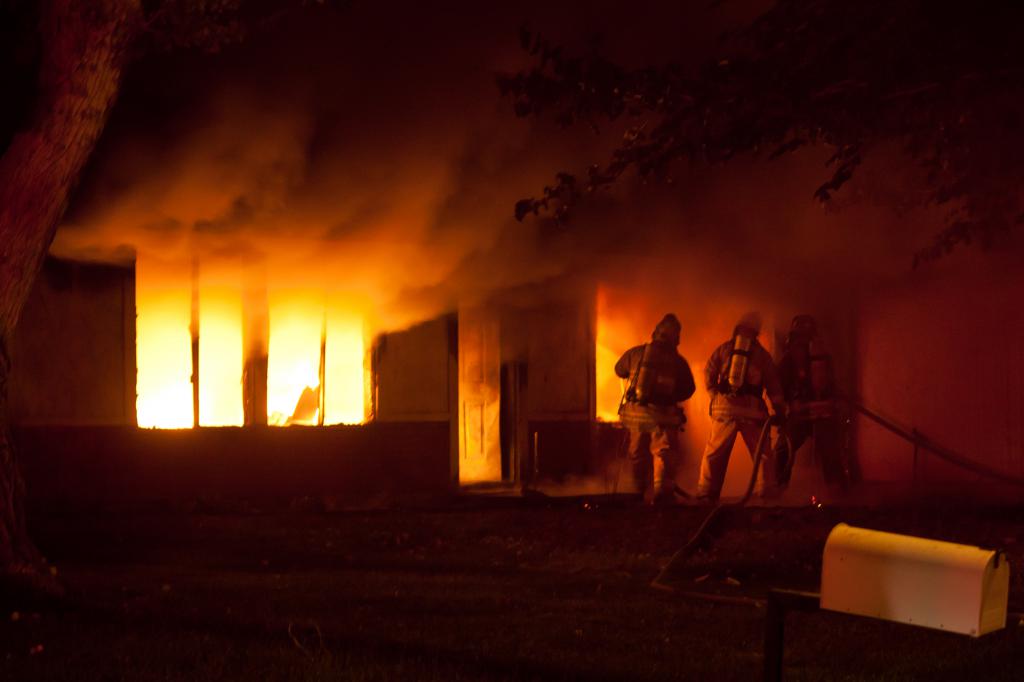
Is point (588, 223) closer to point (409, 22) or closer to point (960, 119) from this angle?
point (409, 22)

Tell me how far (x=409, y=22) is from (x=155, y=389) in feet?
15.2

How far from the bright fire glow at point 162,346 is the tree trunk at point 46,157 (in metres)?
4.99

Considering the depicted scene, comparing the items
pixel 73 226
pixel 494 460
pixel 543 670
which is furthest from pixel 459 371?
pixel 543 670

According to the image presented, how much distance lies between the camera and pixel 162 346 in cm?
1215

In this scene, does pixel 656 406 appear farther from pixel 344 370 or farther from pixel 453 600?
pixel 453 600

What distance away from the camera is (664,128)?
30.8 feet

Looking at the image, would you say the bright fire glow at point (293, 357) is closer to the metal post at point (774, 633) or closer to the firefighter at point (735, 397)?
the firefighter at point (735, 397)

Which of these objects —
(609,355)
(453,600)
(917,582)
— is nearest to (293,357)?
(609,355)

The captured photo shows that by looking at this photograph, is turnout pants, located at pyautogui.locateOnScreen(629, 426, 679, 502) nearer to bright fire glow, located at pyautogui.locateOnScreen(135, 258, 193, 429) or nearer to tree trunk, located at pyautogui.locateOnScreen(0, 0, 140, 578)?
bright fire glow, located at pyautogui.locateOnScreen(135, 258, 193, 429)

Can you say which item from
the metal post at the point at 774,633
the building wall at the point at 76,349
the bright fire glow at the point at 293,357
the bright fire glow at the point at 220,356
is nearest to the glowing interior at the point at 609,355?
the bright fire glow at the point at 293,357

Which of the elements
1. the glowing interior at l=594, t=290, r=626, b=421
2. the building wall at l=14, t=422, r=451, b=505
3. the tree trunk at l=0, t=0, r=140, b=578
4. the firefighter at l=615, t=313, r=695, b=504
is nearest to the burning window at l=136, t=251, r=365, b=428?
the building wall at l=14, t=422, r=451, b=505

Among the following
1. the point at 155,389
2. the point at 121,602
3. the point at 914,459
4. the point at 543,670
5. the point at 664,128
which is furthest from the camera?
the point at 914,459

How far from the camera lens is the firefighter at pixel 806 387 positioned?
540 inches

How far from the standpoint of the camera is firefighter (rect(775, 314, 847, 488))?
13.7 meters
